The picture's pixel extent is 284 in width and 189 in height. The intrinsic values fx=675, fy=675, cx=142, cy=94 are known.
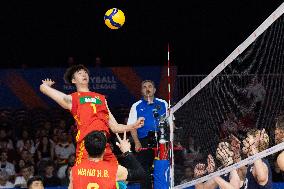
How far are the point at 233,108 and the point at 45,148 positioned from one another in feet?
25.8

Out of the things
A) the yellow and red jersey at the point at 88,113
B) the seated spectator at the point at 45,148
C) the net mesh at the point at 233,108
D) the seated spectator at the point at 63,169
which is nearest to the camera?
the net mesh at the point at 233,108

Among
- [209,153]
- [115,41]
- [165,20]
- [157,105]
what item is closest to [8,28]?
[115,41]

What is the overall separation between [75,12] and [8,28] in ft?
6.62

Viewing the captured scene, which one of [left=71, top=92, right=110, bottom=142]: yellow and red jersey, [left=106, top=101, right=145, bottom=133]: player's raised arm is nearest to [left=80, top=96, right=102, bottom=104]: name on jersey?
[left=71, top=92, right=110, bottom=142]: yellow and red jersey

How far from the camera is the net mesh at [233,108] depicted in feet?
27.9

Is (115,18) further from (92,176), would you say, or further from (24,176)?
(92,176)

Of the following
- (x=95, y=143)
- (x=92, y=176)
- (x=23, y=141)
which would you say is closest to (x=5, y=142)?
(x=23, y=141)

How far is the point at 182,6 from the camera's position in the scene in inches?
781

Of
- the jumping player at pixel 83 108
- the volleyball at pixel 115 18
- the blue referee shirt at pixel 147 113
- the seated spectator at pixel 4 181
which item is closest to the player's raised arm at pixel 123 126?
the jumping player at pixel 83 108

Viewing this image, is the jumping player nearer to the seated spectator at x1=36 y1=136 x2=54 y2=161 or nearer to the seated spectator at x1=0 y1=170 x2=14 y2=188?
the seated spectator at x1=0 y1=170 x2=14 y2=188

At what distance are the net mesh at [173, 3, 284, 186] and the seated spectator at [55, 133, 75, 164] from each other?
525 cm

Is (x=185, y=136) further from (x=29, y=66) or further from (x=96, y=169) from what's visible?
(x=29, y=66)

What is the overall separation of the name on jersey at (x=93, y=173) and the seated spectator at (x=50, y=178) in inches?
309

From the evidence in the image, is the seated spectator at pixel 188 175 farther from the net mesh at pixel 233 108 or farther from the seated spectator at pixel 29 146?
the seated spectator at pixel 29 146
